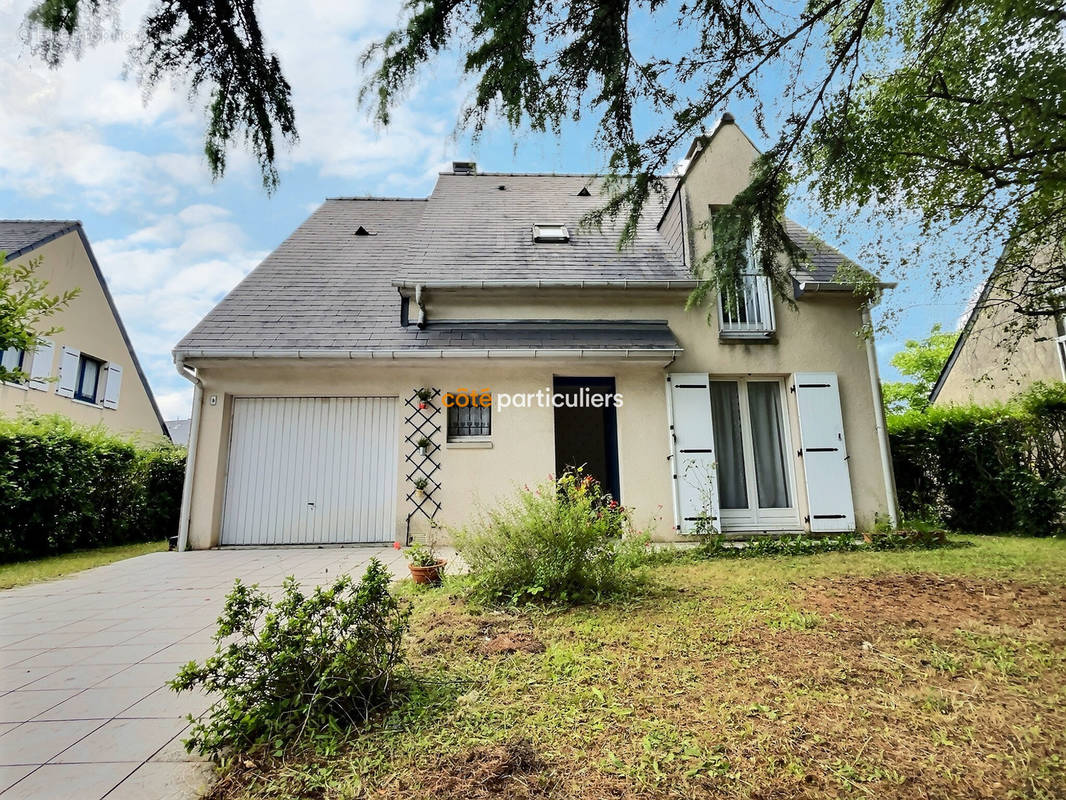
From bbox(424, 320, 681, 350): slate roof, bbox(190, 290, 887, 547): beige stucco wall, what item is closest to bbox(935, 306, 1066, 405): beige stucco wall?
bbox(190, 290, 887, 547): beige stucco wall

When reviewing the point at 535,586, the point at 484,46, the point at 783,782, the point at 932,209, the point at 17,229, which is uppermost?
the point at 17,229

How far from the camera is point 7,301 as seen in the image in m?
4.03

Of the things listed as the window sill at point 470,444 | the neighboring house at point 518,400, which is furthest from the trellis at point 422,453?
the window sill at point 470,444

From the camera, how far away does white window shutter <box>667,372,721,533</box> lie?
22.5 feet

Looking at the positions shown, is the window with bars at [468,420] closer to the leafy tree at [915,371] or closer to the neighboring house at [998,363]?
the neighboring house at [998,363]

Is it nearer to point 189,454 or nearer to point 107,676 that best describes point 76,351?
point 189,454

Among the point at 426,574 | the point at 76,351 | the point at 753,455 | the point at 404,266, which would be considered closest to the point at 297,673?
the point at 426,574

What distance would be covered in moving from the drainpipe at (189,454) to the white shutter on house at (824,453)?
349 inches

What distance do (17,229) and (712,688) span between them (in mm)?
16923

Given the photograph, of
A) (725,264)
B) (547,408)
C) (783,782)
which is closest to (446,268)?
(547,408)

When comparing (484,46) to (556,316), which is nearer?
(484,46)

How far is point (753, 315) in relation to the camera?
7660 mm

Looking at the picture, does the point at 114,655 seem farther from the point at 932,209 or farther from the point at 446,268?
the point at 932,209

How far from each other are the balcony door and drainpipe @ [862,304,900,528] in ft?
4.49
